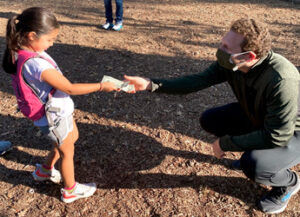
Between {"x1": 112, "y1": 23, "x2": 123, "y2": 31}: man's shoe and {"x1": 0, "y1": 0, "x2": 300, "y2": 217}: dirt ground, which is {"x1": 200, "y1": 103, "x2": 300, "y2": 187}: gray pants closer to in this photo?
{"x1": 0, "y1": 0, "x2": 300, "y2": 217}: dirt ground

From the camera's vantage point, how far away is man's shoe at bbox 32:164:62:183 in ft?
9.05

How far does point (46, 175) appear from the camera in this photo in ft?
9.09

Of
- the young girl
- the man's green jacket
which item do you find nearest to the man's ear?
the young girl

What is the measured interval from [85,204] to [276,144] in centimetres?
181

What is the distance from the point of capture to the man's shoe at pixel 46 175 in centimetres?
276

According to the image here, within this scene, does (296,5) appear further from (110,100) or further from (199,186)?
(199,186)

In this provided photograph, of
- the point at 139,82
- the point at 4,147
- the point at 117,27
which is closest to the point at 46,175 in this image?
the point at 4,147

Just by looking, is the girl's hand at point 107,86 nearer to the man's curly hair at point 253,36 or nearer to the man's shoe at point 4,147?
the man's curly hair at point 253,36

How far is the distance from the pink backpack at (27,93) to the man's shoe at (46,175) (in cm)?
81

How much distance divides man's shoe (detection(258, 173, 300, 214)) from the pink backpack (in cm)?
216

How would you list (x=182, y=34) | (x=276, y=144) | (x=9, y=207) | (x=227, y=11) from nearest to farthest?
1. (x=276, y=144)
2. (x=9, y=207)
3. (x=182, y=34)
4. (x=227, y=11)

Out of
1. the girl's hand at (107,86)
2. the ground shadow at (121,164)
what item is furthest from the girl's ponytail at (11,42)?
the ground shadow at (121,164)

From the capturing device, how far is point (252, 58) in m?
2.19

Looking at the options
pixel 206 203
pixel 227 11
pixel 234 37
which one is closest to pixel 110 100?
pixel 206 203
